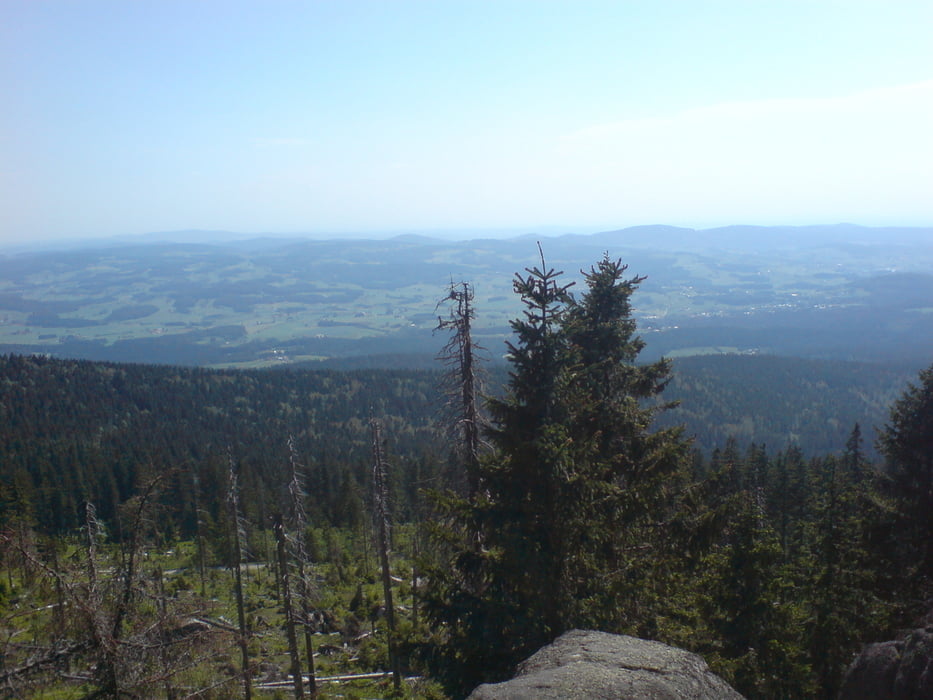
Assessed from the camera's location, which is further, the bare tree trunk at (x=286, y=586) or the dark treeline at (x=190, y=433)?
the dark treeline at (x=190, y=433)

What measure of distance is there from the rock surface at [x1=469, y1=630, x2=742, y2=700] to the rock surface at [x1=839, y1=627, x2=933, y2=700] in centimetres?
243

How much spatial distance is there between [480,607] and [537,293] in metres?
5.29

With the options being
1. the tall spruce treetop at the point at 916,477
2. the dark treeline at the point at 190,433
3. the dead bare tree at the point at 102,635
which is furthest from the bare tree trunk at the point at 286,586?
the tall spruce treetop at the point at 916,477

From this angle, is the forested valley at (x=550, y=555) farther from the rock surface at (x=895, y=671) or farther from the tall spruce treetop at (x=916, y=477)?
the rock surface at (x=895, y=671)

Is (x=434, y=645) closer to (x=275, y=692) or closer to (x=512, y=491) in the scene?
(x=512, y=491)

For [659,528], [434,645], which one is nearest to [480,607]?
[434,645]

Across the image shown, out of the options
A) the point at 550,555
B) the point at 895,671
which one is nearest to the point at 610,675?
the point at 550,555

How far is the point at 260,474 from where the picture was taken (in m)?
65.6

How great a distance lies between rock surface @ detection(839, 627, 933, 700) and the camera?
25.0 ft

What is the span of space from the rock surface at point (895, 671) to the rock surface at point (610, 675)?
7.97ft

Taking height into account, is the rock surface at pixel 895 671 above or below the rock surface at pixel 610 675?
below

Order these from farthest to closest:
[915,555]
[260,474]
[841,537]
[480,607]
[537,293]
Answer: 1. [260,474]
2. [841,537]
3. [915,555]
4. [537,293]
5. [480,607]

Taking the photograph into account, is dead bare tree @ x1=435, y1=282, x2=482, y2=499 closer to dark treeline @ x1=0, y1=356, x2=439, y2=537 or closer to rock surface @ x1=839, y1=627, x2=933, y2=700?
rock surface @ x1=839, y1=627, x2=933, y2=700

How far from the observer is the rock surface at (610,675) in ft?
21.6
